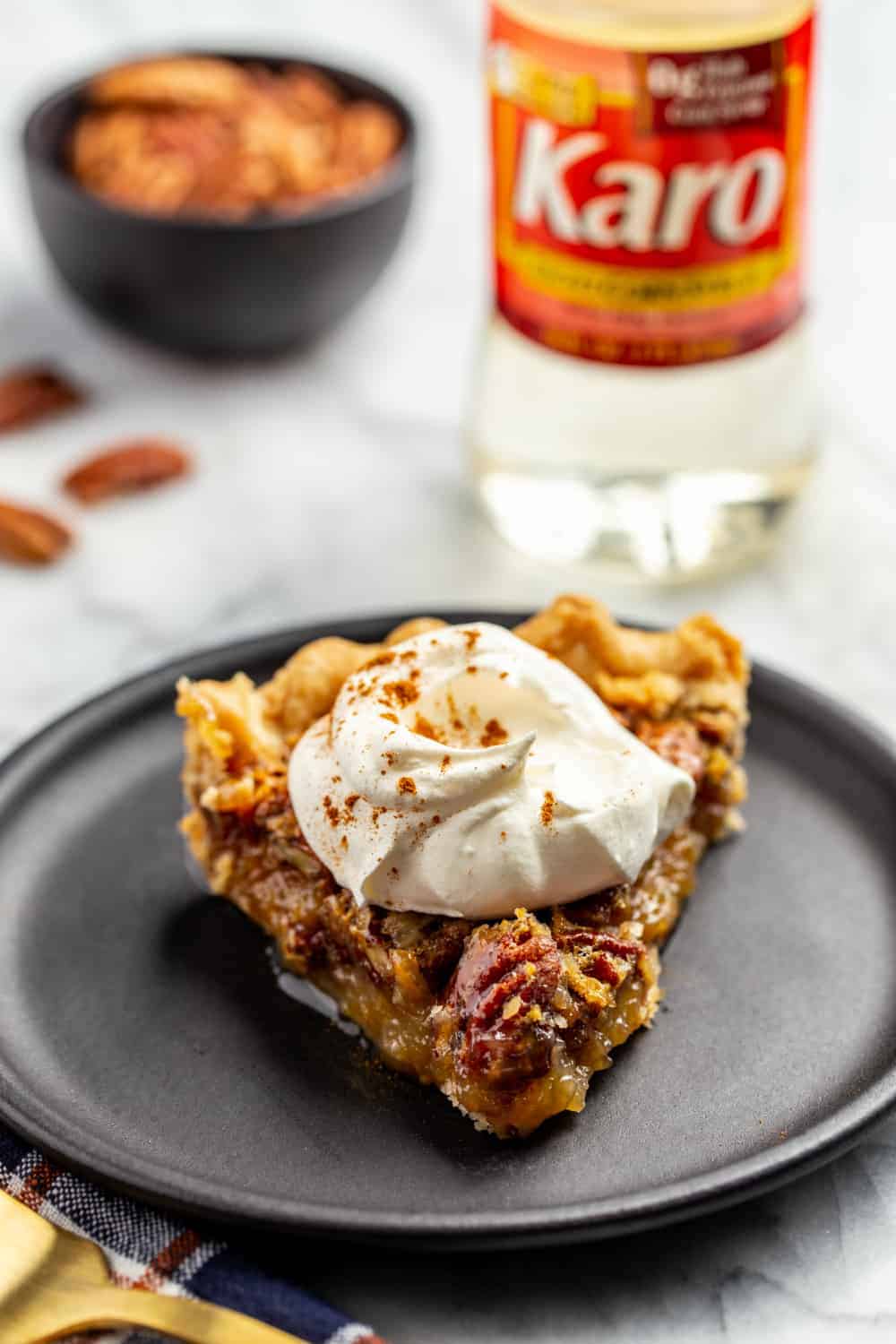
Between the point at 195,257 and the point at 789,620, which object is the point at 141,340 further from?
the point at 789,620

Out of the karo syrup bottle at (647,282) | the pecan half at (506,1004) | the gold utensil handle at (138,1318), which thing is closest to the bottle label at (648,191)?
the karo syrup bottle at (647,282)

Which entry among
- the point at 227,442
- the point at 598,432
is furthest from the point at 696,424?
the point at 227,442

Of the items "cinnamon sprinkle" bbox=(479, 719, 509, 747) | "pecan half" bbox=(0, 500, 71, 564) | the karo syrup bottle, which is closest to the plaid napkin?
"cinnamon sprinkle" bbox=(479, 719, 509, 747)

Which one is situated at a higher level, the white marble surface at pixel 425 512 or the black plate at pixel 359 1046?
the black plate at pixel 359 1046

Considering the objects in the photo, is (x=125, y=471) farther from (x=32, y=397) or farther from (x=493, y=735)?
(x=493, y=735)

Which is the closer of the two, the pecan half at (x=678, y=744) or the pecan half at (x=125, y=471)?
the pecan half at (x=678, y=744)

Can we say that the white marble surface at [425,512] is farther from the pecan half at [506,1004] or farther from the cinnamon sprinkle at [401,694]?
the cinnamon sprinkle at [401,694]

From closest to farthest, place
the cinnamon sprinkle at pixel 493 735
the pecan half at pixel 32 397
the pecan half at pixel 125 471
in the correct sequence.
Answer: the cinnamon sprinkle at pixel 493 735 < the pecan half at pixel 125 471 < the pecan half at pixel 32 397

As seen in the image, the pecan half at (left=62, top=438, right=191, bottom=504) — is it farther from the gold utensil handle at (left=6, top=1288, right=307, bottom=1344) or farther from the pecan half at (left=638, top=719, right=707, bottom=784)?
the gold utensil handle at (left=6, top=1288, right=307, bottom=1344)
